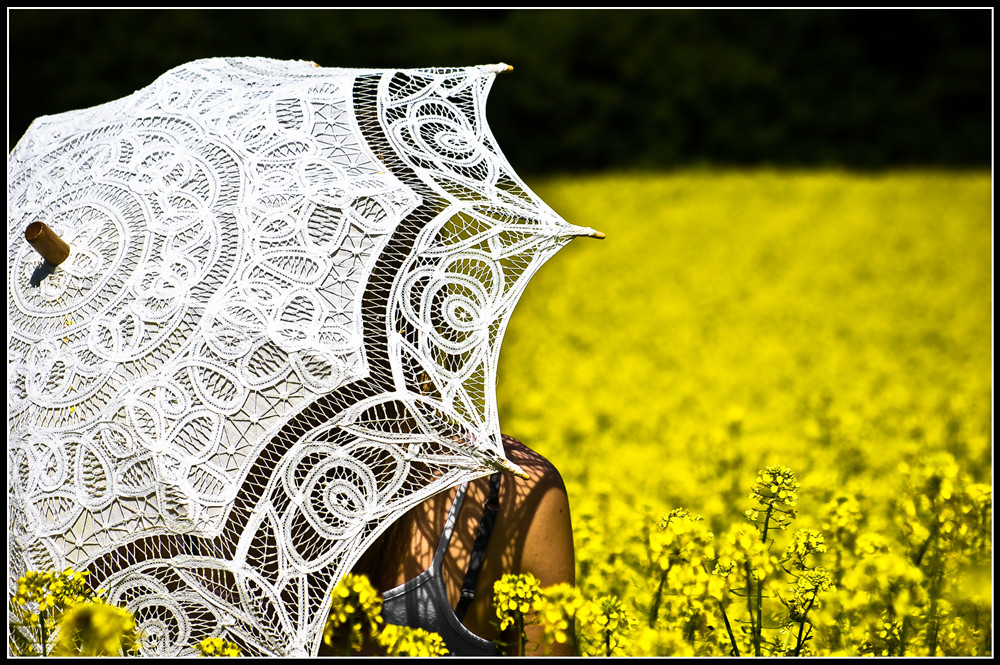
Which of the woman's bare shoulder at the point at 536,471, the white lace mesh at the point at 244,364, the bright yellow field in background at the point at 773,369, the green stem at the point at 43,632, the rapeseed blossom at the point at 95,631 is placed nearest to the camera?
the rapeseed blossom at the point at 95,631

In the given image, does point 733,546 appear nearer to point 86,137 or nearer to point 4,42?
point 86,137

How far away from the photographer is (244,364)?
1.60 meters

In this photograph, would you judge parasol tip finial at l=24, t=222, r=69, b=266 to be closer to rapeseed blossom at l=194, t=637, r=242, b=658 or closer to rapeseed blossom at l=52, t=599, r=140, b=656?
rapeseed blossom at l=52, t=599, r=140, b=656

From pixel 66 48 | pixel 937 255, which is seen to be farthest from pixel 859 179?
pixel 66 48

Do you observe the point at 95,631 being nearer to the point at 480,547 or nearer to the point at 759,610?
the point at 480,547

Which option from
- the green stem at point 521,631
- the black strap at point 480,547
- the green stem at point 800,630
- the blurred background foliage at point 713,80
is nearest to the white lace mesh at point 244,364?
the black strap at point 480,547

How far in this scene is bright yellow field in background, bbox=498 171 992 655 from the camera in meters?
2.28

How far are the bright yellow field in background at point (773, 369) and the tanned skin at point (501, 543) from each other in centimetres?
26

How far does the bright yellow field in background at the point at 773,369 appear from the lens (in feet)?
7.49

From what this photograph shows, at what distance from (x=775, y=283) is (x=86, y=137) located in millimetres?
7507

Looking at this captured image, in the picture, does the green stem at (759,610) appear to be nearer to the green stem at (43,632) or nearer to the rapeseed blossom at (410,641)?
the rapeseed blossom at (410,641)

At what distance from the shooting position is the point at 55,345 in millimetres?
1691

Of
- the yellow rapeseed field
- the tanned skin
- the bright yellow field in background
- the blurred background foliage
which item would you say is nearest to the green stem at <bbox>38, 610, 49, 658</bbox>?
the yellow rapeseed field

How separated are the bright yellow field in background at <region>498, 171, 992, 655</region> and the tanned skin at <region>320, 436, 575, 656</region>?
0.84 ft
